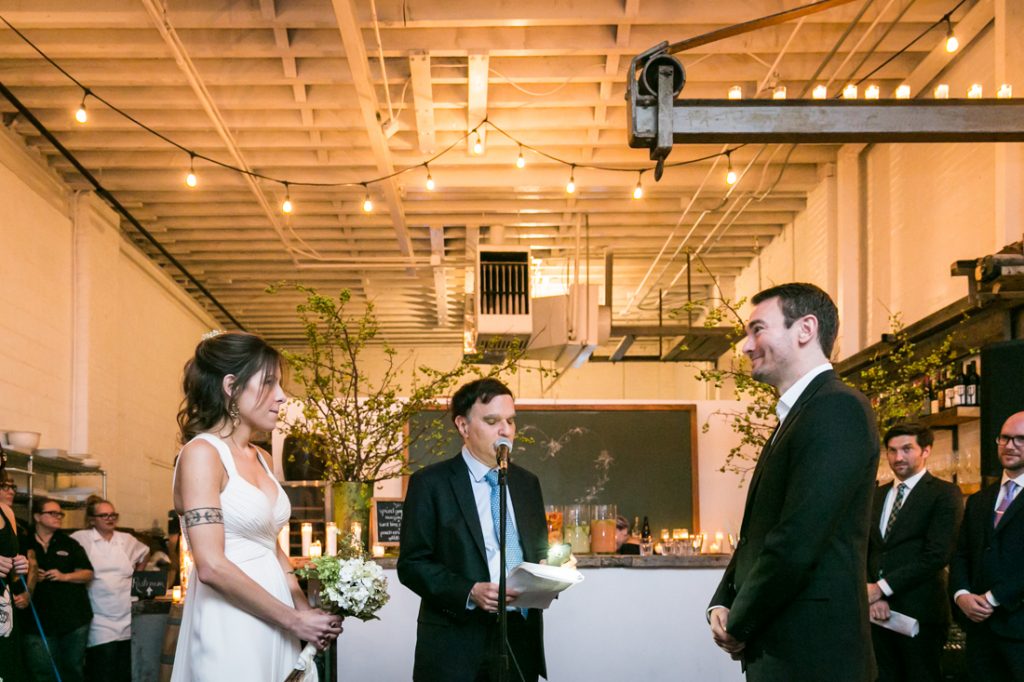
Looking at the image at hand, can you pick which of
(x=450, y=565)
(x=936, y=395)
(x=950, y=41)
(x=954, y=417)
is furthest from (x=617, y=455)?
(x=450, y=565)

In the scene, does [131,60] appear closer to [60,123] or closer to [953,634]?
[60,123]

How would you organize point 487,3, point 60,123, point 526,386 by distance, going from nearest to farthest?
point 487,3 < point 60,123 < point 526,386

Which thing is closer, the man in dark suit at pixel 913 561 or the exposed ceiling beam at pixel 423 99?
the man in dark suit at pixel 913 561

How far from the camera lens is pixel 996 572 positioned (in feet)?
15.4

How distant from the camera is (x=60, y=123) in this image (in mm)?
9414

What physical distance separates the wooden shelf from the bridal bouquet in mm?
4823

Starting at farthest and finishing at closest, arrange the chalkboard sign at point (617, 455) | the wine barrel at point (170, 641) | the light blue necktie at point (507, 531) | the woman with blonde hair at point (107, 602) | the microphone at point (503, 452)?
the chalkboard sign at point (617, 455)
the woman with blonde hair at point (107, 602)
the wine barrel at point (170, 641)
the light blue necktie at point (507, 531)
the microphone at point (503, 452)

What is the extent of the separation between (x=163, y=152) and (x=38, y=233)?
127 centimetres

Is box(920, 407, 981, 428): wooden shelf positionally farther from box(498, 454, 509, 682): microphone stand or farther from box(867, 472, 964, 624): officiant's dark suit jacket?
box(498, 454, 509, 682): microphone stand

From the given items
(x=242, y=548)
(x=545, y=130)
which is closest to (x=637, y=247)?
(x=545, y=130)

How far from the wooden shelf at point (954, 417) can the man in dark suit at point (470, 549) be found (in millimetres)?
3803

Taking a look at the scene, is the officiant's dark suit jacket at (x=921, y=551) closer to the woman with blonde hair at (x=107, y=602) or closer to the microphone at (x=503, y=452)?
the microphone at (x=503, y=452)

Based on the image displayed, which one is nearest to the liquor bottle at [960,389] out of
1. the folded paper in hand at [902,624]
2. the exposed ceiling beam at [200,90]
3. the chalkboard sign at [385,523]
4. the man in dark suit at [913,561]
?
the man in dark suit at [913,561]

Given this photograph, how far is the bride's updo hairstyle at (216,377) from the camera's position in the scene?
8.91ft
